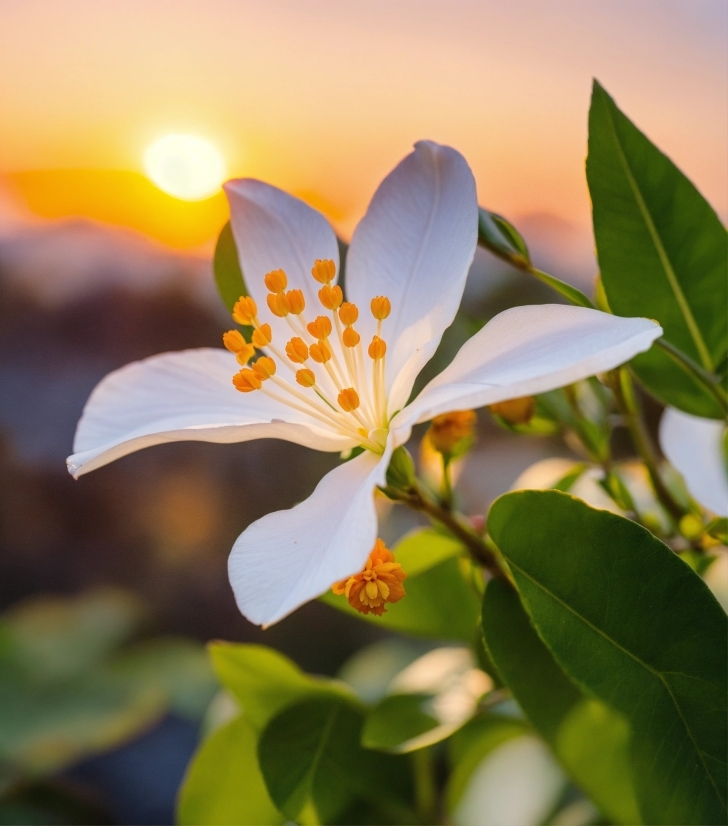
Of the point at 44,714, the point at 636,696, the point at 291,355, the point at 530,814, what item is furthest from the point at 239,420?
the point at 44,714

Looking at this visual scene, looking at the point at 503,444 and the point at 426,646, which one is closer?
the point at 426,646

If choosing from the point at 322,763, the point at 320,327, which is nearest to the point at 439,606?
the point at 322,763

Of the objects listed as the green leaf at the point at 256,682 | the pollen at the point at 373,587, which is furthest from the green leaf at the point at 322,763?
the pollen at the point at 373,587

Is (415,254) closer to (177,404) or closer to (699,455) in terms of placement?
(177,404)

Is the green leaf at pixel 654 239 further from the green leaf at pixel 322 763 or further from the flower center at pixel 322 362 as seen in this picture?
the green leaf at pixel 322 763

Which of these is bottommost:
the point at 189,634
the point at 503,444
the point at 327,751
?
the point at 189,634

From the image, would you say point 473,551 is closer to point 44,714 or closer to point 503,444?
point 44,714

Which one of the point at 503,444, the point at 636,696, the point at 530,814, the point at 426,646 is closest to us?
the point at 636,696
